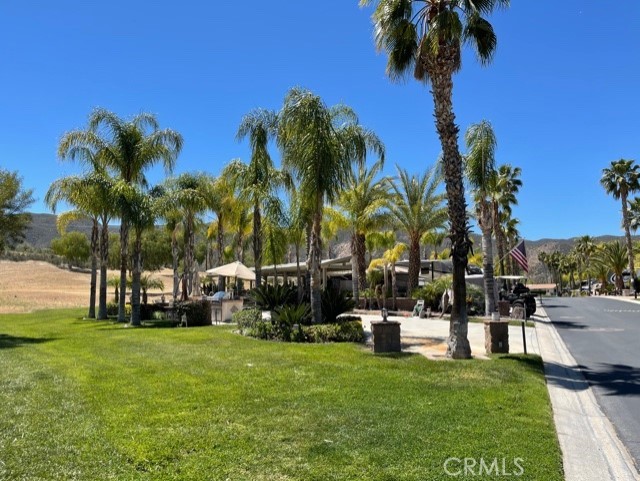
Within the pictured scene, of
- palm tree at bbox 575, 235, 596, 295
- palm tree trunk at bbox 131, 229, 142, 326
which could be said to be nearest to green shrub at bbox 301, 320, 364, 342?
palm tree trunk at bbox 131, 229, 142, 326

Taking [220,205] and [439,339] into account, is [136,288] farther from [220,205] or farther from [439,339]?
[220,205]

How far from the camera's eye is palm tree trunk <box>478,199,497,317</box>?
2411 centimetres

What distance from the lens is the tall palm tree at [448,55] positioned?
12.0 m

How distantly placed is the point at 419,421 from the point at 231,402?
250 cm

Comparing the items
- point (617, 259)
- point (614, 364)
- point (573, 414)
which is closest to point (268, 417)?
point (573, 414)

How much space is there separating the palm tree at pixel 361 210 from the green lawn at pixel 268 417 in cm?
1807

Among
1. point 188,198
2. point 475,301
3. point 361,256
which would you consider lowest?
point 475,301

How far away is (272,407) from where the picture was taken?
7160mm

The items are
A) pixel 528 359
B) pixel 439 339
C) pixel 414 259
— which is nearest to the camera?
pixel 528 359

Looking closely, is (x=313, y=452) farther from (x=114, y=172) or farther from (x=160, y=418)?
(x=114, y=172)

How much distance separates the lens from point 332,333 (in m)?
14.6

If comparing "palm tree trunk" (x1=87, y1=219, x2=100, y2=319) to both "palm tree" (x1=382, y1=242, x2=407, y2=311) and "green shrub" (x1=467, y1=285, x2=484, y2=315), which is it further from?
"green shrub" (x1=467, y1=285, x2=484, y2=315)

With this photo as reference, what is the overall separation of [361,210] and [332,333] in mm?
17143

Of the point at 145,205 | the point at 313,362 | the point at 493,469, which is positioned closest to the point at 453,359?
the point at 313,362
